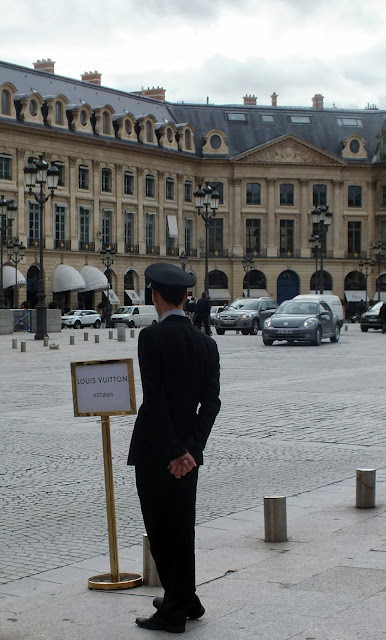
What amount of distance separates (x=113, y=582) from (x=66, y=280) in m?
67.0

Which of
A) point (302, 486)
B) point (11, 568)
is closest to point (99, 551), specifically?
point (11, 568)

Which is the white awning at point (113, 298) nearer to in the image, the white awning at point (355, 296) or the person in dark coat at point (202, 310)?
the white awning at point (355, 296)

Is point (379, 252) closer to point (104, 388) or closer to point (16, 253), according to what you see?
point (16, 253)

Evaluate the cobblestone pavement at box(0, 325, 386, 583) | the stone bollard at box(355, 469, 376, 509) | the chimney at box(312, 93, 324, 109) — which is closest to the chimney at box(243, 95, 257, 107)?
the chimney at box(312, 93, 324, 109)

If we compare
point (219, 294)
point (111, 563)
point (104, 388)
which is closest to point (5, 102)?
point (219, 294)

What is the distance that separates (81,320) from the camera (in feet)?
214

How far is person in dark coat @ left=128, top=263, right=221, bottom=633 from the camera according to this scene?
5621mm

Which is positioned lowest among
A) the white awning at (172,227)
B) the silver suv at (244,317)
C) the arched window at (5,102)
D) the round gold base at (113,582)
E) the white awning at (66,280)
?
the round gold base at (113,582)

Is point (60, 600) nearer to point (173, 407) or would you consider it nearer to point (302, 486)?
point (173, 407)

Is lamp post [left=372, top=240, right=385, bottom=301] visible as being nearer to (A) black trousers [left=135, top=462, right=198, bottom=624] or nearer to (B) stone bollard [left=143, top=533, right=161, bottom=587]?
(B) stone bollard [left=143, top=533, right=161, bottom=587]

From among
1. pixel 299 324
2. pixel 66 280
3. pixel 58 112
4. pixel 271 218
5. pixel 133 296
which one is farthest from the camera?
pixel 271 218

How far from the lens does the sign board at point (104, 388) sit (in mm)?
6297

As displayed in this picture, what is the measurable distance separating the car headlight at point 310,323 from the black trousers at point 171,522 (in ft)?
97.6

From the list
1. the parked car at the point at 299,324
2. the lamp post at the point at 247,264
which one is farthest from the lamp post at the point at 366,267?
the parked car at the point at 299,324
